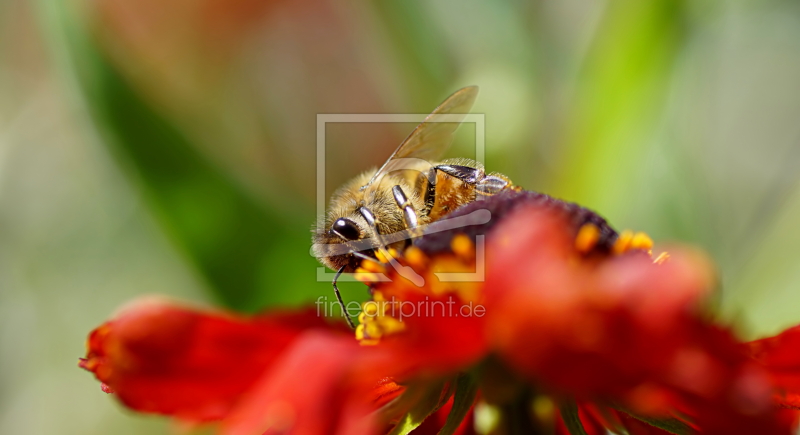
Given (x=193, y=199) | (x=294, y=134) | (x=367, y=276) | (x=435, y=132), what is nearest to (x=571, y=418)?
(x=367, y=276)

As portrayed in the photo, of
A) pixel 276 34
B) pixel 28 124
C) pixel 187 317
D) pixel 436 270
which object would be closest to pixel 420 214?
pixel 436 270

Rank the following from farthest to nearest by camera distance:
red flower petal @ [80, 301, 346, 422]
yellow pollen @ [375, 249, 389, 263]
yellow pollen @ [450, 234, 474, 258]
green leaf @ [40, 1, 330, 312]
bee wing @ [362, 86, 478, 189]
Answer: green leaf @ [40, 1, 330, 312], bee wing @ [362, 86, 478, 189], yellow pollen @ [375, 249, 389, 263], yellow pollen @ [450, 234, 474, 258], red flower petal @ [80, 301, 346, 422]

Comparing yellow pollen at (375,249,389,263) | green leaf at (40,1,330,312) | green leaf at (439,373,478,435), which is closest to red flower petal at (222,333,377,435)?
green leaf at (439,373,478,435)

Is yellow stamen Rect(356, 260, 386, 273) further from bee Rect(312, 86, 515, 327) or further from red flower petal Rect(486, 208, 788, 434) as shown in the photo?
red flower petal Rect(486, 208, 788, 434)

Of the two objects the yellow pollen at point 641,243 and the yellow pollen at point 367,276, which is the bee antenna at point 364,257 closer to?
the yellow pollen at point 367,276

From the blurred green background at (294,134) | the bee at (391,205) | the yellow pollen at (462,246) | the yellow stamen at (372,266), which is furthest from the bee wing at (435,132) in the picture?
the blurred green background at (294,134)

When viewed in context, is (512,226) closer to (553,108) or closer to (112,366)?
(112,366)

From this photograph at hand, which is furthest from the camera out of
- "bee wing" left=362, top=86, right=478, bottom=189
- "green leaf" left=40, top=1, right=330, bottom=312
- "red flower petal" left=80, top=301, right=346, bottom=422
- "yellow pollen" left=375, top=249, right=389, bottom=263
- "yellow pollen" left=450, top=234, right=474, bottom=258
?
"green leaf" left=40, top=1, right=330, bottom=312

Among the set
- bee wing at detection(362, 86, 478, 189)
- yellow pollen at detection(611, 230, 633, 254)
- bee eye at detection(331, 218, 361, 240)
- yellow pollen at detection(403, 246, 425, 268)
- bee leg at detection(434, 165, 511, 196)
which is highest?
bee wing at detection(362, 86, 478, 189)

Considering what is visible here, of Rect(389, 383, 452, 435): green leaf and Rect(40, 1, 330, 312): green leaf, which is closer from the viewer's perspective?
Rect(389, 383, 452, 435): green leaf
